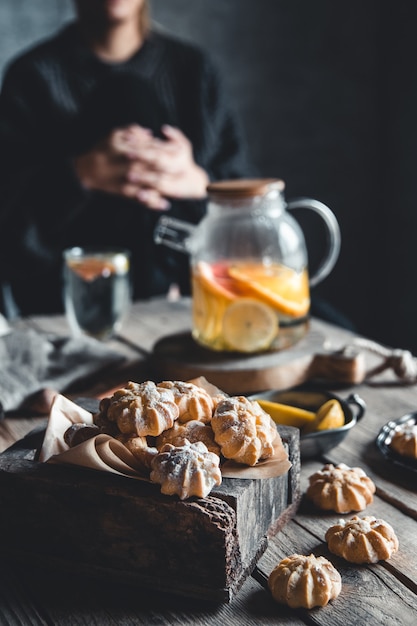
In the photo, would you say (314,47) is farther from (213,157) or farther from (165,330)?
(165,330)

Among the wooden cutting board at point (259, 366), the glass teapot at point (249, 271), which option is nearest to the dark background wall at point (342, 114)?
the glass teapot at point (249, 271)

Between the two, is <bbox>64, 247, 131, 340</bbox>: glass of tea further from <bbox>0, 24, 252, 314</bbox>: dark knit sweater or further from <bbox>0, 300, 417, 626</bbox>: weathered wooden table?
<bbox>0, 300, 417, 626</bbox>: weathered wooden table

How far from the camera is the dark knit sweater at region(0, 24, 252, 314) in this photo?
1.94m

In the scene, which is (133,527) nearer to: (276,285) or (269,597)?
(269,597)

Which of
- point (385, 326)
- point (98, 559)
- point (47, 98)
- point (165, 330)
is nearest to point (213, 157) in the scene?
point (47, 98)

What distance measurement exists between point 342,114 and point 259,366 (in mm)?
2315

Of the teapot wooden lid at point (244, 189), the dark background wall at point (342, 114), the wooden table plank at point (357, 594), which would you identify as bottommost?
the dark background wall at point (342, 114)

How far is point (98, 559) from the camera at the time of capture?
0.69 m

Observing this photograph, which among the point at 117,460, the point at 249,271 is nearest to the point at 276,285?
the point at 249,271

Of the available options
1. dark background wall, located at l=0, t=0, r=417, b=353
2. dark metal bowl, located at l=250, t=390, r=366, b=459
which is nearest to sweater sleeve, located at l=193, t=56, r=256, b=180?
dark background wall, located at l=0, t=0, r=417, b=353

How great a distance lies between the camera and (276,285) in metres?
1.21

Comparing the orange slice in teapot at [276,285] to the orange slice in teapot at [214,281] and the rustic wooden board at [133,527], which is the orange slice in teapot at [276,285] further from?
the rustic wooden board at [133,527]

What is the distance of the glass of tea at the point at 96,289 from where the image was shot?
1.43m

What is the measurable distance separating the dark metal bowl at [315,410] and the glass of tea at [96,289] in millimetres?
531
